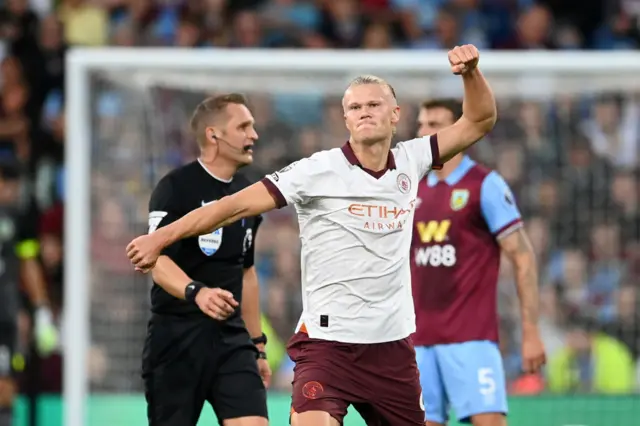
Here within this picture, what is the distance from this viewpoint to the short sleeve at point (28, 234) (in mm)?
10508

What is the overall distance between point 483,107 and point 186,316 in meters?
1.81

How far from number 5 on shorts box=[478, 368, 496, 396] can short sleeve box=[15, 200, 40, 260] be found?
446 centimetres

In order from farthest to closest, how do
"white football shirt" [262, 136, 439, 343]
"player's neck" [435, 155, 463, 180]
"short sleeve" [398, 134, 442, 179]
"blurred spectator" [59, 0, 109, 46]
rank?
"blurred spectator" [59, 0, 109, 46] → "player's neck" [435, 155, 463, 180] → "short sleeve" [398, 134, 442, 179] → "white football shirt" [262, 136, 439, 343]

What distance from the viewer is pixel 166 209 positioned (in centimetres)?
652

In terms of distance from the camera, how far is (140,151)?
31.9 ft

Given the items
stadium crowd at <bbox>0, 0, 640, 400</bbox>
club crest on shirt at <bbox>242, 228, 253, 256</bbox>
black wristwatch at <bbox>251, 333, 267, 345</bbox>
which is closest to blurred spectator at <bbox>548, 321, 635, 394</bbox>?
stadium crowd at <bbox>0, 0, 640, 400</bbox>

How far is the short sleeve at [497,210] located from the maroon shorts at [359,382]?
1512 mm

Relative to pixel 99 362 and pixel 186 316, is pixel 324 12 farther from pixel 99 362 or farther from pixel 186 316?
pixel 186 316

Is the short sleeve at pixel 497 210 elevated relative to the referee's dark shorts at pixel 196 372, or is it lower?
elevated

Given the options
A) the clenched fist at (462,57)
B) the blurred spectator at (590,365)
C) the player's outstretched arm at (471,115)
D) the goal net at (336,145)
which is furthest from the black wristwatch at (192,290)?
the blurred spectator at (590,365)

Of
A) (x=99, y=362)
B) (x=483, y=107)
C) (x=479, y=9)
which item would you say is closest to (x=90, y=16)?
(x=479, y=9)

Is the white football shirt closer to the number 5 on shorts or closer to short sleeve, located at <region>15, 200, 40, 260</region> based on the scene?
the number 5 on shorts

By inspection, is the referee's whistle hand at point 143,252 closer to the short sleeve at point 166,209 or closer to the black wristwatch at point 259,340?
the short sleeve at point 166,209

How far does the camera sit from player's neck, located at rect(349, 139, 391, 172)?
5797 mm
